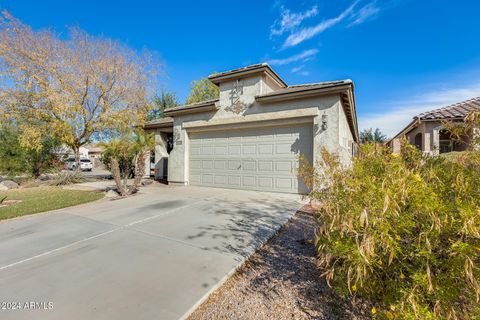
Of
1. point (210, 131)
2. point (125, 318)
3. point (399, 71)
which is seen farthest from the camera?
point (399, 71)

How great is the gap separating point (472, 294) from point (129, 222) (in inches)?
213

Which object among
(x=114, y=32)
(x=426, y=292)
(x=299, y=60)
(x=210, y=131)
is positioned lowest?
(x=426, y=292)

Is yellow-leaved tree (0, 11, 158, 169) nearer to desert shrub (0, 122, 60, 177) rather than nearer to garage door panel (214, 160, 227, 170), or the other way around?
desert shrub (0, 122, 60, 177)

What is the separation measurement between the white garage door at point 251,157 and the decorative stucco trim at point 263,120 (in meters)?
0.28

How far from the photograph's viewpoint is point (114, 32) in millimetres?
12742

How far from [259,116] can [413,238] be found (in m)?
7.21

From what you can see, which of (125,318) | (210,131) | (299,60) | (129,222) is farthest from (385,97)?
(125,318)

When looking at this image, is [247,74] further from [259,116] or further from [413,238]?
[413,238]

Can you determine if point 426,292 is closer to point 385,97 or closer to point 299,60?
point 299,60

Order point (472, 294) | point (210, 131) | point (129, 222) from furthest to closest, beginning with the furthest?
1. point (210, 131)
2. point (129, 222)
3. point (472, 294)

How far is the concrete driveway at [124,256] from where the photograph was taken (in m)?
2.35

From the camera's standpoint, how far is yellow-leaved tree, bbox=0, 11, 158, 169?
10555mm

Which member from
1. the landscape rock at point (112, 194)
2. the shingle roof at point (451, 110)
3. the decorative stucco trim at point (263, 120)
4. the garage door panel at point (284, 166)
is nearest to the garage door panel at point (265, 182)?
the garage door panel at point (284, 166)

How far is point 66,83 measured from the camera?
436 inches
